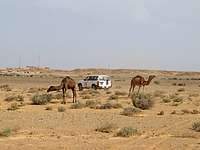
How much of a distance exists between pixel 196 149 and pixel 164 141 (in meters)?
1.77

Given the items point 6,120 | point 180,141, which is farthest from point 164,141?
Result: point 6,120

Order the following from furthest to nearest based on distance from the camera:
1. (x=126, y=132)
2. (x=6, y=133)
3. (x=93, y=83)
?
1. (x=93, y=83)
2. (x=126, y=132)
3. (x=6, y=133)

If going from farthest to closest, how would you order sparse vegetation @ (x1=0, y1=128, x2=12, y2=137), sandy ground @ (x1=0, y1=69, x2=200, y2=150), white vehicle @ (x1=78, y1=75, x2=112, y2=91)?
white vehicle @ (x1=78, y1=75, x2=112, y2=91)
sparse vegetation @ (x1=0, y1=128, x2=12, y2=137)
sandy ground @ (x1=0, y1=69, x2=200, y2=150)

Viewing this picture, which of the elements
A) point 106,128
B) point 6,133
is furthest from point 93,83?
point 6,133

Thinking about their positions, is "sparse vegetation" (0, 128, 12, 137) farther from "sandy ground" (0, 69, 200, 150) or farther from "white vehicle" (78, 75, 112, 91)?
"white vehicle" (78, 75, 112, 91)

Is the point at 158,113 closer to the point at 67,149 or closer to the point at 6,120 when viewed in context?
the point at 6,120

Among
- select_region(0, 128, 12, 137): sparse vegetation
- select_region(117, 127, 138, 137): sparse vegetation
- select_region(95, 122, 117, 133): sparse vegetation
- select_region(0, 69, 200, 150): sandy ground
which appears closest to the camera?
select_region(0, 69, 200, 150): sandy ground

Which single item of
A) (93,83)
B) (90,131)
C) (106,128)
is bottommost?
(90,131)

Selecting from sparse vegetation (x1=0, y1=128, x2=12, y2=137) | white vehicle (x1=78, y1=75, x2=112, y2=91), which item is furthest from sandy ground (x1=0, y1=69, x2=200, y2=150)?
white vehicle (x1=78, y1=75, x2=112, y2=91)

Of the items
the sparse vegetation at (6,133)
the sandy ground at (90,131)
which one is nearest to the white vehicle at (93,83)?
the sandy ground at (90,131)

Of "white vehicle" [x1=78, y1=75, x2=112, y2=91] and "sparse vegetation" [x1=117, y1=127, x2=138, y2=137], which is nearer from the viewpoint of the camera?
"sparse vegetation" [x1=117, y1=127, x2=138, y2=137]

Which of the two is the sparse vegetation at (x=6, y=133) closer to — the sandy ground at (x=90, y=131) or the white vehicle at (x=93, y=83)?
the sandy ground at (x=90, y=131)

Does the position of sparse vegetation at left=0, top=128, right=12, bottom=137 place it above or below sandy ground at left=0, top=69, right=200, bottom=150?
above

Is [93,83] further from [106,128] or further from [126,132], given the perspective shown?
[126,132]
